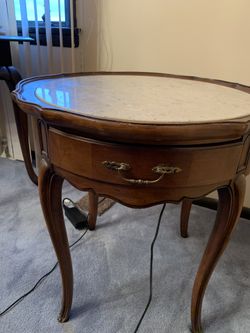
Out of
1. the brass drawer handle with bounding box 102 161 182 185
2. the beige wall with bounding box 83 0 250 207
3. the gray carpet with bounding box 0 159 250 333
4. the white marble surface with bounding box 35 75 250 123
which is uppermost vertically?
the beige wall with bounding box 83 0 250 207

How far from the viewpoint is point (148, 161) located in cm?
54

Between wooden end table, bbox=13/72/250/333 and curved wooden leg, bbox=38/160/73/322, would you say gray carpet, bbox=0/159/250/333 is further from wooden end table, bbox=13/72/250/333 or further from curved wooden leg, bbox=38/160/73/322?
wooden end table, bbox=13/72/250/333

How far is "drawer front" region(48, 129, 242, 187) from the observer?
529 millimetres

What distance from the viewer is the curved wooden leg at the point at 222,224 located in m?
0.64

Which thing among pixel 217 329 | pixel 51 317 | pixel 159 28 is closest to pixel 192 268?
pixel 217 329

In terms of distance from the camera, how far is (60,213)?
726 mm

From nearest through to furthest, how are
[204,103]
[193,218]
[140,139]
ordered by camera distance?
[140,139]
[204,103]
[193,218]

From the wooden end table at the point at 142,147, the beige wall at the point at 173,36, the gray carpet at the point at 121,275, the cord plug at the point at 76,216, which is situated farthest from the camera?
the cord plug at the point at 76,216

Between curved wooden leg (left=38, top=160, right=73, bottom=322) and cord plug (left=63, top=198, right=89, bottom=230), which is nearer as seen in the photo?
curved wooden leg (left=38, top=160, right=73, bottom=322)

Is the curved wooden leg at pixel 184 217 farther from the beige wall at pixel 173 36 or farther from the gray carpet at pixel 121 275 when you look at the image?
the beige wall at pixel 173 36

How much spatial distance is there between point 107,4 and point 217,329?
1.42 metres

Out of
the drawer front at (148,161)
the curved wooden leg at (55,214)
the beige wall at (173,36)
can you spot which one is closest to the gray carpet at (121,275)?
the curved wooden leg at (55,214)

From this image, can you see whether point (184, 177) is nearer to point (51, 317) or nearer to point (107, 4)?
point (51, 317)

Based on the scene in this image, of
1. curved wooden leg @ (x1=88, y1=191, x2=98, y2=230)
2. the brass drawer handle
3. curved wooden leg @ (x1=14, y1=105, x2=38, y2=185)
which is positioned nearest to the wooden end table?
the brass drawer handle
